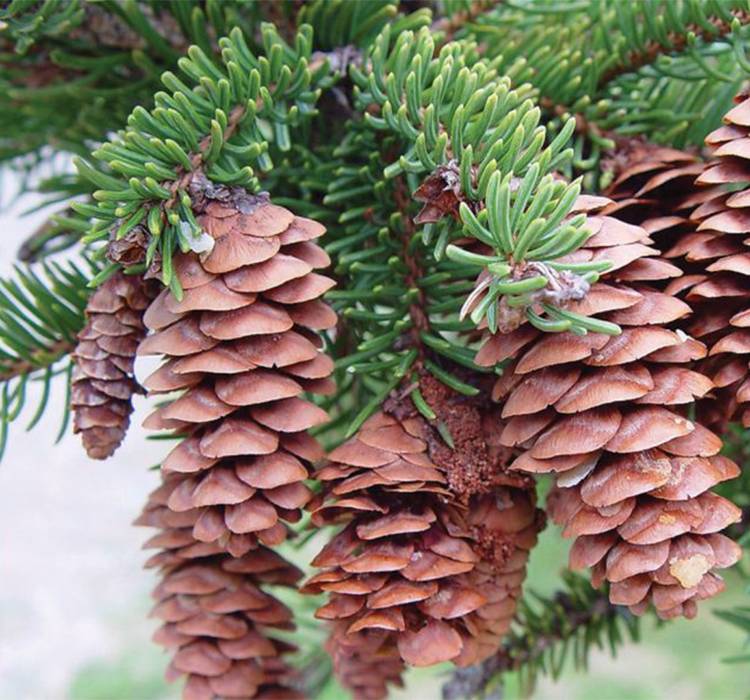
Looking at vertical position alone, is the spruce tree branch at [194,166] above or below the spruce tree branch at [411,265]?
above

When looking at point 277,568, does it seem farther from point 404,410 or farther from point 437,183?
point 437,183

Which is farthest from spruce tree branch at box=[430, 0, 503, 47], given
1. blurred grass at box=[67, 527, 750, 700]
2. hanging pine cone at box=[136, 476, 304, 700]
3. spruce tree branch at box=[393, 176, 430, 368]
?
blurred grass at box=[67, 527, 750, 700]

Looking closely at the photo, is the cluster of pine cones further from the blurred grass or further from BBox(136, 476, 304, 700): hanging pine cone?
the blurred grass

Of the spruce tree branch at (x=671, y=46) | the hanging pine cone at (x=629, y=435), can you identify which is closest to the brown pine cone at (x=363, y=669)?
the hanging pine cone at (x=629, y=435)

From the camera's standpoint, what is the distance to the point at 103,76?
26.0 inches

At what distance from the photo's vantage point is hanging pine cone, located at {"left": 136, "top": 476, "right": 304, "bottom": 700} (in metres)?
0.52

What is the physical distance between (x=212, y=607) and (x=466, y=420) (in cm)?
21

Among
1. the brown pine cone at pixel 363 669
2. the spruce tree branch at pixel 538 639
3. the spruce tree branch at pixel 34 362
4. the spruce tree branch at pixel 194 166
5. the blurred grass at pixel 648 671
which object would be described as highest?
the spruce tree branch at pixel 194 166

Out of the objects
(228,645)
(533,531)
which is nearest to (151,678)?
(228,645)

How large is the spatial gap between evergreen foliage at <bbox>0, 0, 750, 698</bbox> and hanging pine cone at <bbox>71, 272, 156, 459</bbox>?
2 cm

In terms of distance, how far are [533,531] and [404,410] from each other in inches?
4.3

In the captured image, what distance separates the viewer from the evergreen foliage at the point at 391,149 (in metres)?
0.41

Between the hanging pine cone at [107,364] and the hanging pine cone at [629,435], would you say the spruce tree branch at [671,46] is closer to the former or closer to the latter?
the hanging pine cone at [629,435]

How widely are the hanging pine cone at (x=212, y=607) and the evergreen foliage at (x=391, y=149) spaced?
0.05m
